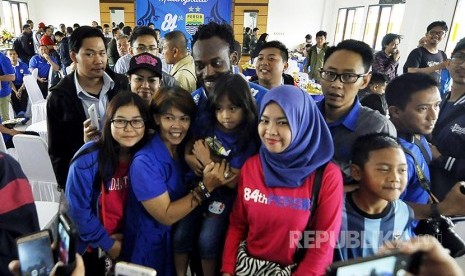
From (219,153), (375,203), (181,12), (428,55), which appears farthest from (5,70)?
(181,12)

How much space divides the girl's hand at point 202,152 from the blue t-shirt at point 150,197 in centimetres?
13

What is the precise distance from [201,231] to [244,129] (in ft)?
1.86

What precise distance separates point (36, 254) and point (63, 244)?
0.21 ft

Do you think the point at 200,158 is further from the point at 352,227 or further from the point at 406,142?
the point at 406,142

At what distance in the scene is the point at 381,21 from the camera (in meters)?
9.18

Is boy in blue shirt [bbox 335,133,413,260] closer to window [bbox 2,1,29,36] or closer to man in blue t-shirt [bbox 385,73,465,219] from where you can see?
man in blue t-shirt [bbox 385,73,465,219]

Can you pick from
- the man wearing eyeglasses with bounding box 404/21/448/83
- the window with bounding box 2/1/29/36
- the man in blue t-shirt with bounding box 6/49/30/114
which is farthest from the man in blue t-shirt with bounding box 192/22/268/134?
the window with bounding box 2/1/29/36

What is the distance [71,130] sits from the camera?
1.96 meters

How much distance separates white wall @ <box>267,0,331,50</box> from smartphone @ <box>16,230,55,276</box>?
43.8 feet

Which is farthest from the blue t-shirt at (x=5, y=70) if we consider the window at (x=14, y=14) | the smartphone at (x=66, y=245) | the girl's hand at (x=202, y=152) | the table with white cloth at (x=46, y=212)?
the window at (x=14, y=14)

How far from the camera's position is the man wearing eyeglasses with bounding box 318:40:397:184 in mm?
1438

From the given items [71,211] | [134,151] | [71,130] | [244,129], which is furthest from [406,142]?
[71,130]

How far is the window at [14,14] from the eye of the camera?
11.4 m

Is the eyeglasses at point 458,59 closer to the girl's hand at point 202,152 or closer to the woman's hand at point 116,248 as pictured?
the girl's hand at point 202,152
